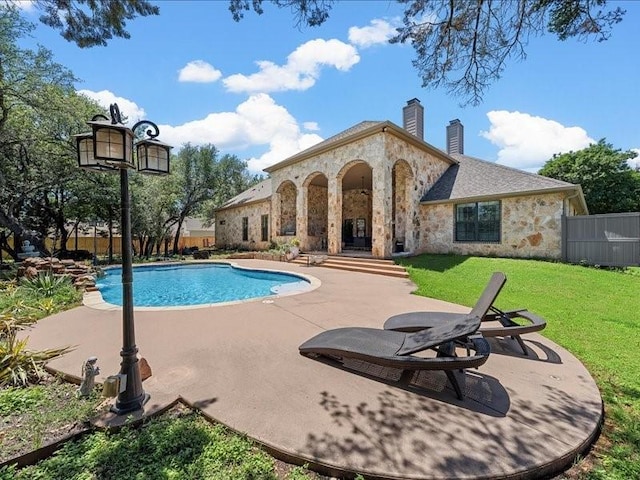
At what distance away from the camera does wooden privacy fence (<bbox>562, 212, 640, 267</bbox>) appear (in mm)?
10102

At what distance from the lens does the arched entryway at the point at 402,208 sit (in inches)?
549

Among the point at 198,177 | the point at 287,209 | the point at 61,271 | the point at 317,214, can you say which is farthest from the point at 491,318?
the point at 198,177

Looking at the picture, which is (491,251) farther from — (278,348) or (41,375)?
(41,375)

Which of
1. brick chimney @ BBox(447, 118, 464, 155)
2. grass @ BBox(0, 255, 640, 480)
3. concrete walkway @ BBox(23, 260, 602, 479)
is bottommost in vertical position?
grass @ BBox(0, 255, 640, 480)

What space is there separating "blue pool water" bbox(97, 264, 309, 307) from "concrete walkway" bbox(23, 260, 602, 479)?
3.80 metres

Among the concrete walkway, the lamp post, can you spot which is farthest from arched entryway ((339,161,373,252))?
the lamp post

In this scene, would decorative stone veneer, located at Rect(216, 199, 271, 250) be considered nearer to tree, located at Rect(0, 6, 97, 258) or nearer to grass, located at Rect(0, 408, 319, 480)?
tree, located at Rect(0, 6, 97, 258)

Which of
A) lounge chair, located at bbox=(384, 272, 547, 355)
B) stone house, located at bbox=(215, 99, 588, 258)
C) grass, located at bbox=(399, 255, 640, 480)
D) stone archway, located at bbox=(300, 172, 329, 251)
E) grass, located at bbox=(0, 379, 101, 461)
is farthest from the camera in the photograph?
stone archway, located at bbox=(300, 172, 329, 251)

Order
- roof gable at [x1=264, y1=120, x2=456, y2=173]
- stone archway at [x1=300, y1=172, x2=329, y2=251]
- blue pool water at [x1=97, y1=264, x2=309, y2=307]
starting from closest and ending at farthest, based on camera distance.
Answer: blue pool water at [x1=97, y1=264, x2=309, y2=307]
roof gable at [x1=264, y1=120, x2=456, y2=173]
stone archway at [x1=300, y1=172, x2=329, y2=251]

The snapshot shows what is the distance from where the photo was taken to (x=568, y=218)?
1102cm

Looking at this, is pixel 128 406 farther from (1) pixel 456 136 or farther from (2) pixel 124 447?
(1) pixel 456 136

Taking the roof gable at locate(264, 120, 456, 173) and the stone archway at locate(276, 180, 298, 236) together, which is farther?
the stone archway at locate(276, 180, 298, 236)

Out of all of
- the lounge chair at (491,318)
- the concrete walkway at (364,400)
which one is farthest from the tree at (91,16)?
the lounge chair at (491,318)

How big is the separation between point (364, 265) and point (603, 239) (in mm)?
8656
